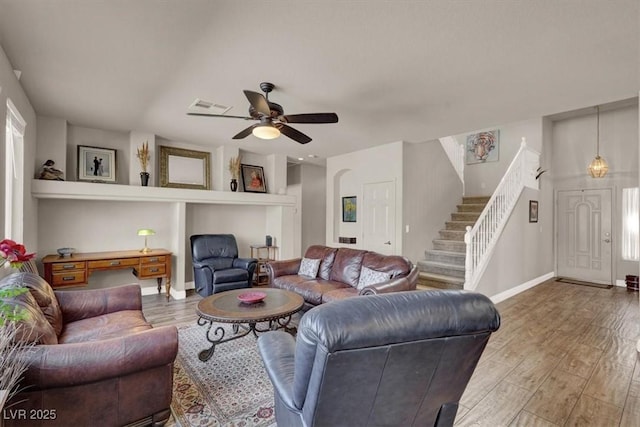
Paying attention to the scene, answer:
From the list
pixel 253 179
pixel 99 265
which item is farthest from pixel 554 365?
pixel 99 265

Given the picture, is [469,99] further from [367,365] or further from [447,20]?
[367,365]

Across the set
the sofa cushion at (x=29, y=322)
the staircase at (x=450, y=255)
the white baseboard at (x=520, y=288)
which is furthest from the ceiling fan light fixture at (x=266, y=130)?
the white baseboard at (x=520, y=288)

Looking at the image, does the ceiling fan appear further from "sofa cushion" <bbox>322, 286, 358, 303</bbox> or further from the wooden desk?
the wooden desk

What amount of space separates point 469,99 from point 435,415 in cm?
307

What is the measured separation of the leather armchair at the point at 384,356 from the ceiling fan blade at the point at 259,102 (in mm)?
1916

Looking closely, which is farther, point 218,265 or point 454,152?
point 454,152

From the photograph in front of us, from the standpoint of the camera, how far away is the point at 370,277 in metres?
3.72

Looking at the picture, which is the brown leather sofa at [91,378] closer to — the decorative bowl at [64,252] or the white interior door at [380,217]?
the decorative bowl at [64,252]

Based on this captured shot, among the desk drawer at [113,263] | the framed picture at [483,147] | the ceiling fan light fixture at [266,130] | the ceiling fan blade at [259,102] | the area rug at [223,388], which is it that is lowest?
the area rug at [223,388]

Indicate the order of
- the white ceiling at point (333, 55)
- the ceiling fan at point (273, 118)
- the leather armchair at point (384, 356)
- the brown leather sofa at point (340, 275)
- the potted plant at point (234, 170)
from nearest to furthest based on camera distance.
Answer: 1. the leather armchair at point (384, 356)
2. the white ceiling at point (333, 55)
3. the ceiling fan at point (273, 118)
4. the brown leather sofa at point (340, 275)
5. the potted plant at point (234, 170)

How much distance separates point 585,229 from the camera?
6445 mm

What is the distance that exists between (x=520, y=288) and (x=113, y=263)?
678 centimetres

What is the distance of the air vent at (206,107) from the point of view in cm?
347

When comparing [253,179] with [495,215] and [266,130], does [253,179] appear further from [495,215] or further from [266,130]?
[495,215]
